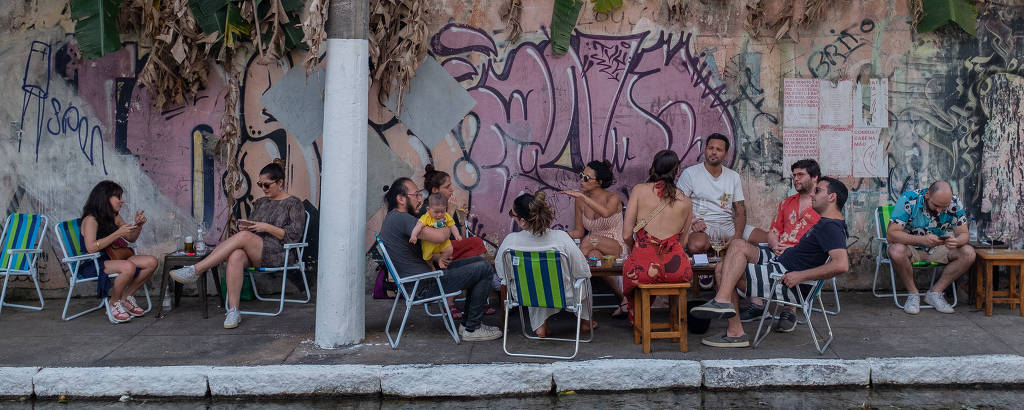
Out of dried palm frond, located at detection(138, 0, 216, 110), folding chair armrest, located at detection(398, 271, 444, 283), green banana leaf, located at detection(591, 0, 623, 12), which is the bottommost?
folding chair armrest, located at detection(398, 271, 444, 283)

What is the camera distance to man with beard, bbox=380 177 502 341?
7082 mm

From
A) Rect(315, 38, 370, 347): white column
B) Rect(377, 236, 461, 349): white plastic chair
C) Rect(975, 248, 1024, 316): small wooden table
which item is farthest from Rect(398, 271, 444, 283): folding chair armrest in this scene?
Rect(975, 248, 1024, 316): small wooden table

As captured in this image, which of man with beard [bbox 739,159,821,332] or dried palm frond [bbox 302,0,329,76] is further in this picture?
man with beard [bbox 739,159,821,332]

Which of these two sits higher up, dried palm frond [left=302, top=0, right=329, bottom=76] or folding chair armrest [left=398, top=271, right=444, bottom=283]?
dried palm frond [left=302, top=0, right=329, bottom=76]

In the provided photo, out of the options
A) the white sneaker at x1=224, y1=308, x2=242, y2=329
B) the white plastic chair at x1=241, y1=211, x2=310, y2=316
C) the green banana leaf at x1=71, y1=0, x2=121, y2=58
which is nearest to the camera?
the white sneaker at x1=224, y1=308, x2=242, y2=329

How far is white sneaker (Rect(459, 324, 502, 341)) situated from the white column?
869mm

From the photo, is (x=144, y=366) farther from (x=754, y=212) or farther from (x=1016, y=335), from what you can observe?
(x=1016, y=335)

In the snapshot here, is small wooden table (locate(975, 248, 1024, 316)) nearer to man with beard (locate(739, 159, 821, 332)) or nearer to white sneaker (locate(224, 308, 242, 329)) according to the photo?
man with beard (locate(739, 159, 821, 332))

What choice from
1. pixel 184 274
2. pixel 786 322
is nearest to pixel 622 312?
pixel 786 322

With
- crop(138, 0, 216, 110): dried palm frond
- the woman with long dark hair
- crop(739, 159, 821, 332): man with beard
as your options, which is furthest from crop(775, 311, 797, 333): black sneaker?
crop(138, 0, 216, 110): dried palm frond

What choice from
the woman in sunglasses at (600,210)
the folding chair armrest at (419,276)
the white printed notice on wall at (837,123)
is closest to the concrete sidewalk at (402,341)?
the folding chair armrest at (419,276)

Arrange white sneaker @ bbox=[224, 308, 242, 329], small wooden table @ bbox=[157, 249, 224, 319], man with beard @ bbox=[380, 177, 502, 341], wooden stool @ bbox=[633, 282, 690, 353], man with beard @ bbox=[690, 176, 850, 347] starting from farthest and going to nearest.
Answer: small wooden table @ bbox=[157, 249, 224, 319]
white sneaker @ bbox=[224, 308, 242, 329]
man with beard @ bbox=[380, 177, 502, 341]
wooden stool @ bbox=[633, 282, 690, 353]
man with beard @ bbox=[690, 176, 850, 347]

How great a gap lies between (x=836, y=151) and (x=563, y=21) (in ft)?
9.82

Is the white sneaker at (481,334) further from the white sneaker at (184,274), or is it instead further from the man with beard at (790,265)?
the white sneaker at (184,274)
